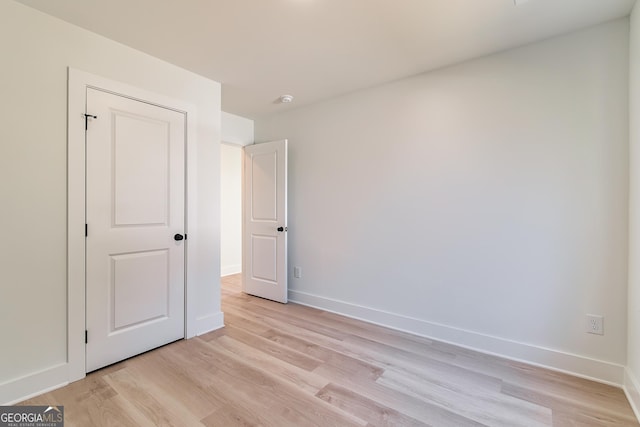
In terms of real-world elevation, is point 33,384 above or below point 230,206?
below

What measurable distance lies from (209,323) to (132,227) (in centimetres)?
120

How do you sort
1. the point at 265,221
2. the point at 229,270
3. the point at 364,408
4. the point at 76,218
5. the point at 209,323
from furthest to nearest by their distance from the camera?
the point at 229,270
the point at 265,221
the point at 209,323
the point at 76,218
the point at 364,408

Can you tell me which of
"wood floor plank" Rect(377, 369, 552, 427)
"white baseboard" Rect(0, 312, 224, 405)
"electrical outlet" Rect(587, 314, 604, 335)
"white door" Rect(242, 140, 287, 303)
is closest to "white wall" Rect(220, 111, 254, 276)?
"white door" Rect(242, 140, 287, 303)

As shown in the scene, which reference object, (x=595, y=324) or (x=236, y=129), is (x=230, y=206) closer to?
(x=236, y=129)

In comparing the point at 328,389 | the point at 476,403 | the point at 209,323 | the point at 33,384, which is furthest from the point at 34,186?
the point at 476,403

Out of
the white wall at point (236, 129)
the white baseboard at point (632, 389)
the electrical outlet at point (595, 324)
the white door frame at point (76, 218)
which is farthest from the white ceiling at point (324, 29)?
the white baseboard at point (632, 389)

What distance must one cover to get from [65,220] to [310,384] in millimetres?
2063

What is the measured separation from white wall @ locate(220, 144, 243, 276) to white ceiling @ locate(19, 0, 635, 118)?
2778 mm

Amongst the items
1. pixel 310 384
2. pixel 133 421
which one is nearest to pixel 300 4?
pixel 310 384

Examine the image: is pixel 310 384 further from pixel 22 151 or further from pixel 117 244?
pixel 22 151

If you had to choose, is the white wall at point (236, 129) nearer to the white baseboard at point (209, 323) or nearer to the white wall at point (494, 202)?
the white wall at point (494, 202)

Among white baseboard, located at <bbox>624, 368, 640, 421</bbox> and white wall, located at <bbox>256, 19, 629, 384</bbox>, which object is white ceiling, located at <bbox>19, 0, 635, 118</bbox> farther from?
white baseboard, located at <bbox>624, 368, 640, 421</bbox>

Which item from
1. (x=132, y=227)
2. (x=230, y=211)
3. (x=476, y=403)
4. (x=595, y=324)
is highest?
(x=230, y=211)

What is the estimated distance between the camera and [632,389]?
177 centimetres
